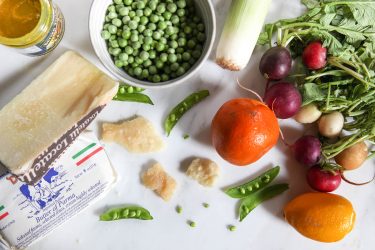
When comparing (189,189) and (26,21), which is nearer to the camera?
(26,21)

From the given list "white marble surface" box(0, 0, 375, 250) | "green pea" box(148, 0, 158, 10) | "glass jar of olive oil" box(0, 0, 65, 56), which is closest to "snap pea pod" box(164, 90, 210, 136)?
"white marble surface" box(0, 0, 375, 250)

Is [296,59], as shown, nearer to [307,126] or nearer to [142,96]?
[307,126]

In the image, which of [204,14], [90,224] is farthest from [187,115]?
[90,224]

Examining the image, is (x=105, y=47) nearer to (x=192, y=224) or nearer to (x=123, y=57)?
(x=123, y=57)

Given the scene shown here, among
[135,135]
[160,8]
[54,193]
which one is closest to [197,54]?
[160,8]

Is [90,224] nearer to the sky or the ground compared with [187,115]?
nearer to the ground

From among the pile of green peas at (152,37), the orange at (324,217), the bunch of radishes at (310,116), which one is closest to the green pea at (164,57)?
the pile of green peas at (152,37)
